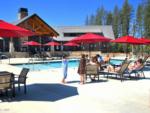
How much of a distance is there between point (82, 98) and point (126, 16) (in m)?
67.7

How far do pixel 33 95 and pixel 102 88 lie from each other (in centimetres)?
272

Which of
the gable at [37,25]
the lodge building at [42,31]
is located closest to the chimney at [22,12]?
the lodge building at [42,31]

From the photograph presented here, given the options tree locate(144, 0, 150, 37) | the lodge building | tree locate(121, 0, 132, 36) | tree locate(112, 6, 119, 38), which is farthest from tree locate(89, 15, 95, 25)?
the lodge building

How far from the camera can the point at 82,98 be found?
9906mm

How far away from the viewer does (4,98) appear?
32.2ft

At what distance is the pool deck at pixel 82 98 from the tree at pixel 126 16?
6378 cm

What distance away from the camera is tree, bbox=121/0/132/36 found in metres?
75.4

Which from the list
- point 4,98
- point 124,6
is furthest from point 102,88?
point 124,6

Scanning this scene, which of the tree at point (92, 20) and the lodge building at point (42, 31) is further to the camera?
the tree at point (92, 20)

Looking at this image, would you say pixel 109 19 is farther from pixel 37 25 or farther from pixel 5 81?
pixel 5 81

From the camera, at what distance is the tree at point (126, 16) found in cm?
7544

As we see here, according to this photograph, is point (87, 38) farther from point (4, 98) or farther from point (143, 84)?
point (4, 98)

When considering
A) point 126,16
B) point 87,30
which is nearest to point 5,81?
point 87,30

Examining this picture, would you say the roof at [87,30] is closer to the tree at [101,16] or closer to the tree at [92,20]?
the tree at [101,16]
